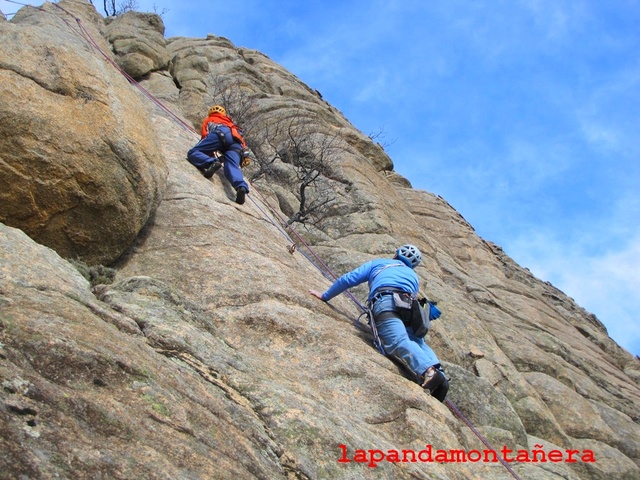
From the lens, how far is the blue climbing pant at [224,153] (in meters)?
10.9

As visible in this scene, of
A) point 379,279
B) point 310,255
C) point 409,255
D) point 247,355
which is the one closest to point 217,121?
point 310,255

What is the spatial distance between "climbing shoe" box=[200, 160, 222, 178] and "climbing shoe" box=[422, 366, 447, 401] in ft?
16.8

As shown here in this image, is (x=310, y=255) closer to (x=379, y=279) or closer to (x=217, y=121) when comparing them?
(x=217, y=121)

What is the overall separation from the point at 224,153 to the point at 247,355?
5578 millimetres

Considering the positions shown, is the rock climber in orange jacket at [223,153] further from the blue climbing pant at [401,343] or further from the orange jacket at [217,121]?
the blue climbing pant at [401,343]

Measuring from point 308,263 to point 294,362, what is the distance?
3961 millimetres

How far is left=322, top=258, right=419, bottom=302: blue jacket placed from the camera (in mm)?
8578

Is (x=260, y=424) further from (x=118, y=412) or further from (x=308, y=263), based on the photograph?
(x=308, y=263)

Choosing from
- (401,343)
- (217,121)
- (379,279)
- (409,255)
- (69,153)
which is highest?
(217,121)

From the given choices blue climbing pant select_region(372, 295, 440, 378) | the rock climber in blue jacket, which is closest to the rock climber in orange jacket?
the rock climber in blue jacket

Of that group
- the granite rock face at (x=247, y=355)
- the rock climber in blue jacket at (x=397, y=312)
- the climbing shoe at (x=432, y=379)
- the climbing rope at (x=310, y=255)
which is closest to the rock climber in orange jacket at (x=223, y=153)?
the granite rock face at (x=247, y=355)

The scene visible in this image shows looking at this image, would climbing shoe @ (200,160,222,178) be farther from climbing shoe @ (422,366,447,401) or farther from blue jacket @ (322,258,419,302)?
climbing shoe @ (422,366,447,401)

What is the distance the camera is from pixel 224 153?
11250 millimetres

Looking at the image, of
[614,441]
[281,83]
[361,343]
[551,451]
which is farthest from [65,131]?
[281,83]
